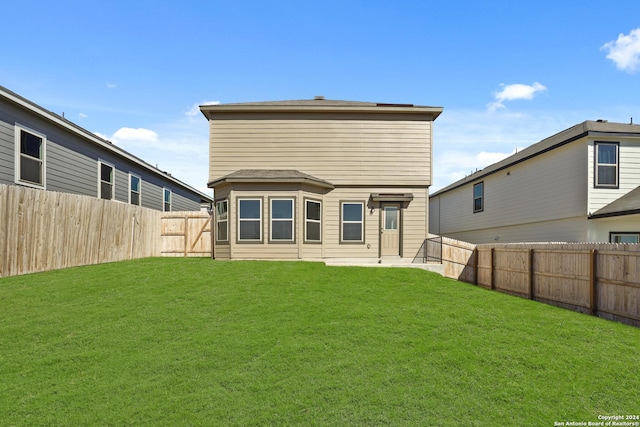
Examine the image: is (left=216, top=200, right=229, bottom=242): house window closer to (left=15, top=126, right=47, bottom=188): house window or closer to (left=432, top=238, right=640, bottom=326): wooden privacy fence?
(left=15, top=126, right=47, bottom=188): house window

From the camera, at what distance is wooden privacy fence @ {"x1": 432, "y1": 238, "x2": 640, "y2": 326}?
8.26 meters

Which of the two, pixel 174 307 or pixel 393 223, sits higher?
pixel 393 223

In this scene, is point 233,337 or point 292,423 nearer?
point 292,423

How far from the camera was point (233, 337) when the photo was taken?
20.4ft

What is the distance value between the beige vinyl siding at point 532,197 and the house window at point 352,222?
8.54 metres

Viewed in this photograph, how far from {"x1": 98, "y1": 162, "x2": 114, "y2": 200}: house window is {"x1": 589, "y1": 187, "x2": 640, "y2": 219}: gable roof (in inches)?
821

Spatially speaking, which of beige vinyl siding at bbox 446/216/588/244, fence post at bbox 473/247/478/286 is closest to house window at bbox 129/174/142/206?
fence post at bbox 473/247/478/286

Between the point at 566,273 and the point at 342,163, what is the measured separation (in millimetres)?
8884

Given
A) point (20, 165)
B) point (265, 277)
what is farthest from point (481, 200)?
point (20, 165)

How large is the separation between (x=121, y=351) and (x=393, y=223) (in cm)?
1150

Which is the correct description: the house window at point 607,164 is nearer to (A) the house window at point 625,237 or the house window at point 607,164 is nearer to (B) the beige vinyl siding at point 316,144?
(A) the house window at point 625,237

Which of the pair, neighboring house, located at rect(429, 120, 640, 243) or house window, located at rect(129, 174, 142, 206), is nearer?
neighboring house, located at rect(429, 120, 640, 243)

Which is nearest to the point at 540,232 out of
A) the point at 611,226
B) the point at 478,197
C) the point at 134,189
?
the point at 611,226

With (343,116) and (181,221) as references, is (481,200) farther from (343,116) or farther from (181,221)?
(181,221)
